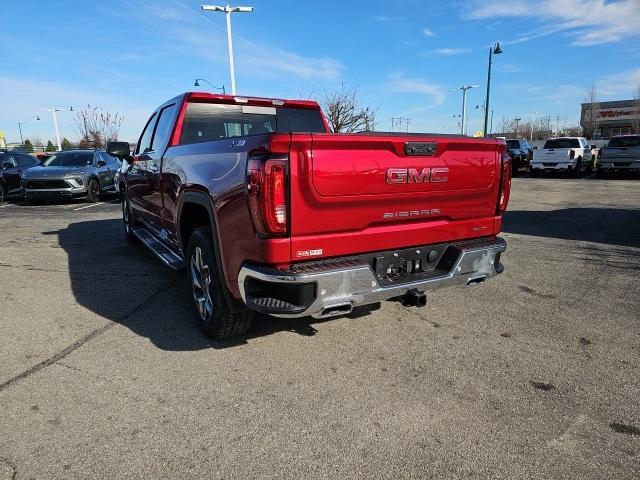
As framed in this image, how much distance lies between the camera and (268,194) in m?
2.62

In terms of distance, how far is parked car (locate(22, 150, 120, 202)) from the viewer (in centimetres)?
1322

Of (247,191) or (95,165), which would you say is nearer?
(247,191)

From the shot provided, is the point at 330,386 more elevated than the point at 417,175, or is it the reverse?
the point at 417,175

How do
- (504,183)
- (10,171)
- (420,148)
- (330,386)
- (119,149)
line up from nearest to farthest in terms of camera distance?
(330,386) < (420,148) < (504,183) < (119,149) < (10,171)

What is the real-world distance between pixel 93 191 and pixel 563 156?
19.6 meters

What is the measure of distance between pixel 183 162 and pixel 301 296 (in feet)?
6.17

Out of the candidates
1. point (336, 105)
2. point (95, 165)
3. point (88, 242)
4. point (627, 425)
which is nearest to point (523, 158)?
point (336, 105)

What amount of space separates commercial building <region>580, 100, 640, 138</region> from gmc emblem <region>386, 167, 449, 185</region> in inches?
2630

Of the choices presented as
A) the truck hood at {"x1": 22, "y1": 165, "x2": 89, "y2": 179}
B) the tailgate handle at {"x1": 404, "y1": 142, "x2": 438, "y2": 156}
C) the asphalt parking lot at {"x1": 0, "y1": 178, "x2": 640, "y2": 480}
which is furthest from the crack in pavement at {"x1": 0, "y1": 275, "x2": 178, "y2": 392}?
the truck hood at {"x1": 22, "y1": 165, "x2": 89, "y2": 179}

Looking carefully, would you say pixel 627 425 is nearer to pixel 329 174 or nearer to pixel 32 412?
pixel 329 174

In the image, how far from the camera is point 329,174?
273 cm

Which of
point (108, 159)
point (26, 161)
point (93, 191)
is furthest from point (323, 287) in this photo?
point (26, 161)

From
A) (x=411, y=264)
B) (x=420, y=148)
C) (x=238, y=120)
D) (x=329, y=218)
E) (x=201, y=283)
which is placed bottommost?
(x=201, y=283)

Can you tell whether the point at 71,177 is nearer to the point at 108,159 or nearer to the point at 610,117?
the point at 108,159
